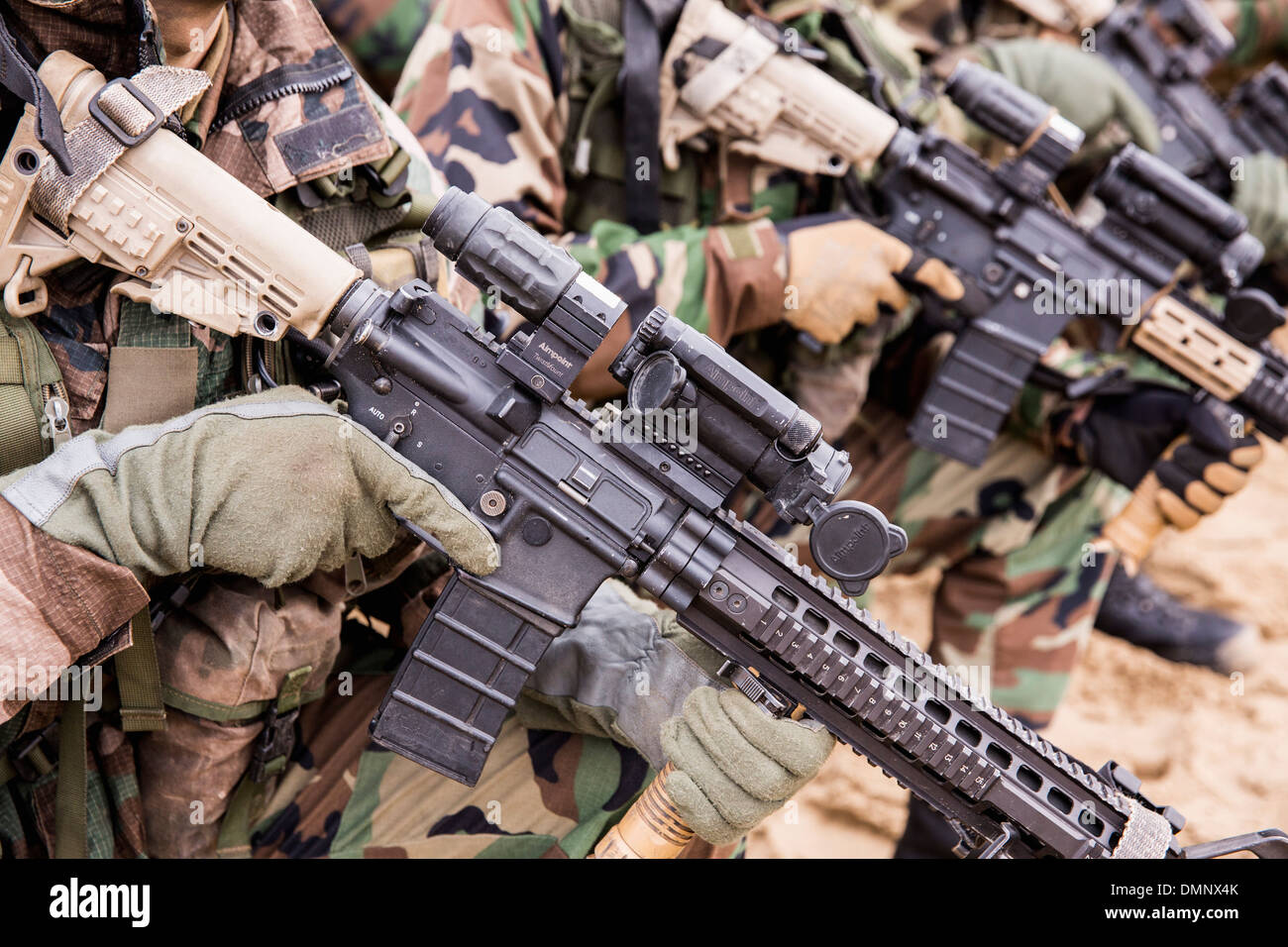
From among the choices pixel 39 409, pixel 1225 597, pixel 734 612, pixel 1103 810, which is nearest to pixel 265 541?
pixel 39 409

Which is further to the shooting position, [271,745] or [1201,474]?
[1201,474]

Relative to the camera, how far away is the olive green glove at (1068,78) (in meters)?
3.69

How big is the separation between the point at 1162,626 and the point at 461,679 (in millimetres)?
3174

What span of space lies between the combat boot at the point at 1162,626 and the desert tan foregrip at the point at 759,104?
212 cm

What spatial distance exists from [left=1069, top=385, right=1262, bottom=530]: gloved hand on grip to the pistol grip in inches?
88.1

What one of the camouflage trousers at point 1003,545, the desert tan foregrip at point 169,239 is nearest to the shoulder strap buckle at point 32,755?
the desert tan foregrip at point 169,239

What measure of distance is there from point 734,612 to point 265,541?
778mm

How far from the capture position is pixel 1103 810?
2074 millimetres

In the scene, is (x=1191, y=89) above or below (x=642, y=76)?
above

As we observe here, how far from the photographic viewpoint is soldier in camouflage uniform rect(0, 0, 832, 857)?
1.79 metres

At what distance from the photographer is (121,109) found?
5.67ft

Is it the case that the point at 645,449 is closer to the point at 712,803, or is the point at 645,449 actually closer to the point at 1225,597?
the point at 712,803

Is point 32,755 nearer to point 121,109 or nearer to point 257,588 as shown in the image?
point 257,588

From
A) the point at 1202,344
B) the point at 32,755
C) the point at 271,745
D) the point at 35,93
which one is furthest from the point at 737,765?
the point at 1202,344
